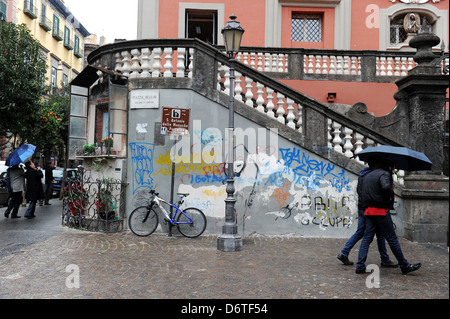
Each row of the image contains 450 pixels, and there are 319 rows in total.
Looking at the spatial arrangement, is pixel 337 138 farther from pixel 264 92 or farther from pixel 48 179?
pixel 48 179

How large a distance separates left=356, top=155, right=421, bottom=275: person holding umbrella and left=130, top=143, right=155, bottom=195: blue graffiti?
4.92 meters

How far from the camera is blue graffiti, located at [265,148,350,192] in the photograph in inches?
352

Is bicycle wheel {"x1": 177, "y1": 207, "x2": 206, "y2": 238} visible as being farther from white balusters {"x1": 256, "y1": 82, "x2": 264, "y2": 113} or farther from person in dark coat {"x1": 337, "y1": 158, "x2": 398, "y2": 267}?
person in dark coat {"x1": 337, "y1": 158, "x2": 398, "y2": 267}

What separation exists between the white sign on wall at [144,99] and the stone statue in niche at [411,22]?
10.9 meters

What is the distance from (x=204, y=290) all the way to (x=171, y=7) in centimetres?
1260

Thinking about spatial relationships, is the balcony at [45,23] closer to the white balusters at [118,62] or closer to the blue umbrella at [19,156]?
the blue umbrella at [19,156]

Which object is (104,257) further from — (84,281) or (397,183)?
(397,183)

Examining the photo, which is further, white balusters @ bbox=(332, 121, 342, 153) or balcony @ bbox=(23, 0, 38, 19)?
balcony @ bbox=(23, 0, 38, 19)

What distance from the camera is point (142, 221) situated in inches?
351

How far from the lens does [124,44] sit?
9.53 m

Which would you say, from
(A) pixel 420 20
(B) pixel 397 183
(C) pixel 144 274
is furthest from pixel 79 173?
(A) pixel 420 20

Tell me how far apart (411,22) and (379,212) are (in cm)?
1210

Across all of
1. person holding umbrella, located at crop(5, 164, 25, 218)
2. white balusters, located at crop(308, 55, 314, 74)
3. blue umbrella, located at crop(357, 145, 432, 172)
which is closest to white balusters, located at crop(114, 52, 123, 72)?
person holding umbrella, located at crop(5, 164, 25, 218)

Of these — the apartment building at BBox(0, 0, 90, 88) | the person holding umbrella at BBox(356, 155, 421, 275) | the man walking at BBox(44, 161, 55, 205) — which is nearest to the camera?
the person holding umbrella at BBox(356, 155, 421, 275)
